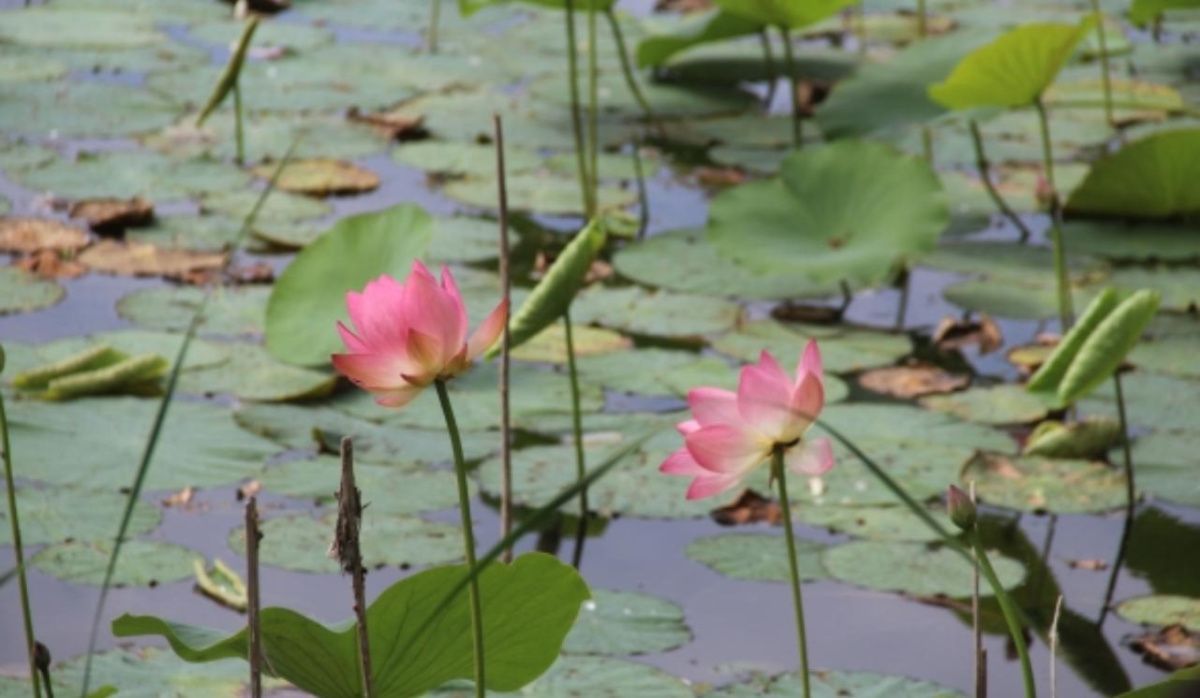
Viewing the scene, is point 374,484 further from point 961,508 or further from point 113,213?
point 961,508

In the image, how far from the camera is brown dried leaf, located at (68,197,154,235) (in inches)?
120

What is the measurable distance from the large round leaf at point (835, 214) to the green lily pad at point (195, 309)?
2.31 feet

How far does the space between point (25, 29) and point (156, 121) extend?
803mm

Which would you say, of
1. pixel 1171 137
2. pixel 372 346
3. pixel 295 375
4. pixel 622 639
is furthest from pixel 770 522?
pixel 1171 137

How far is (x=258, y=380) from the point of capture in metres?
Result: 2.51

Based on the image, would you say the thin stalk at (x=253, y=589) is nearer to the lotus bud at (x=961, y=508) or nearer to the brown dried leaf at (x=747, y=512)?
the lotus bud at (x=961, y=508)

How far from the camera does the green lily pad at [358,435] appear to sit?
91.3 inches

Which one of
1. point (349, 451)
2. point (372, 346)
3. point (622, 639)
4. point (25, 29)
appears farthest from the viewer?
point (25, 29)

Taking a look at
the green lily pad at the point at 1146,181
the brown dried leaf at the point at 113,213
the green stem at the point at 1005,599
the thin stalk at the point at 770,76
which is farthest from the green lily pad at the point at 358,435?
the thin stalk at the point at 770,76

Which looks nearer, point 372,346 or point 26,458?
point 372,346

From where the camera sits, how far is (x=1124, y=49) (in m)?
3.96

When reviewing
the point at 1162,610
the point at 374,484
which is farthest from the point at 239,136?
the point at 1162,610

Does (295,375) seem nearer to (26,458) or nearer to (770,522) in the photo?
(26,458)

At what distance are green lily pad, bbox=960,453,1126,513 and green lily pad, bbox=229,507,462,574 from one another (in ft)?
2.14
